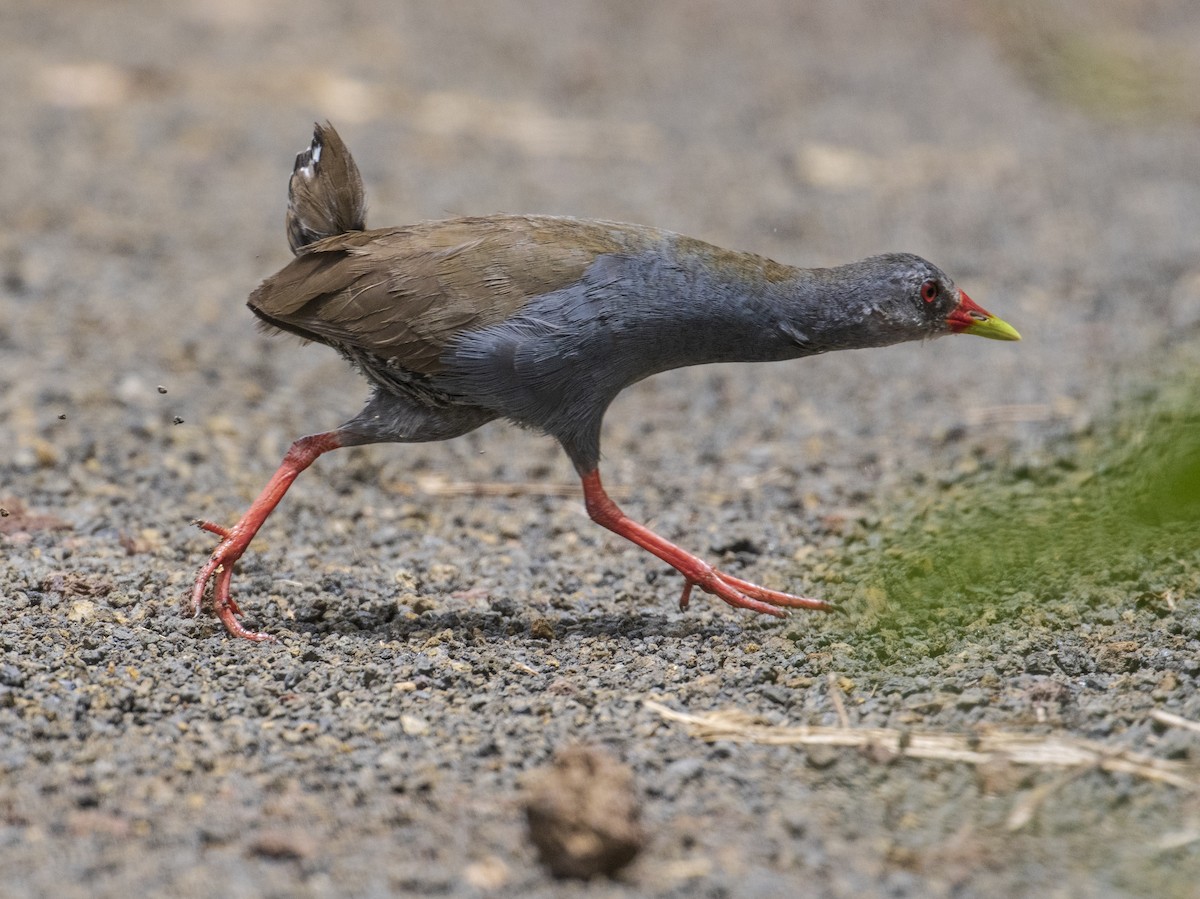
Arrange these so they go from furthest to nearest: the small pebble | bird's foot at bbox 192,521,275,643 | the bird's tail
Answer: the bird's tail → bird's foot at bbox 192,521,275,643 → the small pebble

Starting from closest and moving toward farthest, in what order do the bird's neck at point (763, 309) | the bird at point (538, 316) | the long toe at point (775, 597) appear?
the bird at point (538, 316), the bird's neck at point (763, 309), the long toe at point (775, 597)

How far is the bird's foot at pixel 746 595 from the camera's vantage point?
16.6 feet

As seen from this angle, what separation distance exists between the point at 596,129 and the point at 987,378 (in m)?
5.16

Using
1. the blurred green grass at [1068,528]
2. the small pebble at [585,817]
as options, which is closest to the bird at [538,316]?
the blurred green grass at [1068,528]

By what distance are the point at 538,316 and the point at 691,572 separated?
1.09 meters

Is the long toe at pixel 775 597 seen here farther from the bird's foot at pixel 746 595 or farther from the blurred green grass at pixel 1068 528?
the blurred green grass at pixel 1068 528

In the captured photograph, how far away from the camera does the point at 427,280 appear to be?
191 inches

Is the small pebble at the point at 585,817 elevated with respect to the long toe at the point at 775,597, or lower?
lower

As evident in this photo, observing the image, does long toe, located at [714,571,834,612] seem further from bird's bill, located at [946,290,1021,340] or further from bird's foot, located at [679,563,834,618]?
bird's bill, located at [946,290,1021,340]

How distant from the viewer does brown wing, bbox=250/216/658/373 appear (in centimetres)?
479

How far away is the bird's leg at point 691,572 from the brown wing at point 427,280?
78 centimetres

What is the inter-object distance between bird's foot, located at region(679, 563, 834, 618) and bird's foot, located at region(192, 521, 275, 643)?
1506 millimetres

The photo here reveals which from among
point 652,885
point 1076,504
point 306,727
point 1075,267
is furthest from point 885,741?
point 1075,267

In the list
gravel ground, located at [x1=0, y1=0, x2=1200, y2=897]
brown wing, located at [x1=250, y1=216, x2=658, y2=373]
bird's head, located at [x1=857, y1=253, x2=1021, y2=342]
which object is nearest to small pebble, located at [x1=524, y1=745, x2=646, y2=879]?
gravel ground, located at [x1=0, y1=0, x2=1200, y2=897]
